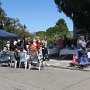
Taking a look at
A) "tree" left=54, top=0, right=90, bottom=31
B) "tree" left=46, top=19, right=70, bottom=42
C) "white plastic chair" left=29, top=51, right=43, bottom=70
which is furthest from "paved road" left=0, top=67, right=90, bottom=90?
"tree" left=46, top=19, right=70, bottom=42

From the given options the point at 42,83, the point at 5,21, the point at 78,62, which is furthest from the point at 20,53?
the point at 5,21

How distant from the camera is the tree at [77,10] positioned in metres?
27.5

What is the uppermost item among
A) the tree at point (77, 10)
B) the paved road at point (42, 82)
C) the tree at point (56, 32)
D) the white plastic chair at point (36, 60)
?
the tree at point (56, 32)

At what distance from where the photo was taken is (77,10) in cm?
2820

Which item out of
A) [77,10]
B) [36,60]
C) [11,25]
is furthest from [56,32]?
[36,60]

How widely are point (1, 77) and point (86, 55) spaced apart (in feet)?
20.8

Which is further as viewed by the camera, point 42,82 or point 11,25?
point 11,25

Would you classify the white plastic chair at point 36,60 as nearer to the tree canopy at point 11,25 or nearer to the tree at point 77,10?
the tree at point 77,10

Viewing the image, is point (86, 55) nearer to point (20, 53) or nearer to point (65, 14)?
point (20, 53)

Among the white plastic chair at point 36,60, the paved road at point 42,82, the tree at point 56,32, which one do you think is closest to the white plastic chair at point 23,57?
the white plastic chair at point 36,60

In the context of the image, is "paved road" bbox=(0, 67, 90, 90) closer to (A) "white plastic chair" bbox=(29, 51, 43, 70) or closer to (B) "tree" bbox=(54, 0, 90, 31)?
(A) "white plastic chair" bbox=(29, 51, 43, 70)

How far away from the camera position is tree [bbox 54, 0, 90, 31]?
27472 mm

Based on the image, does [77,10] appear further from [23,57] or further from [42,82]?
[42,82]

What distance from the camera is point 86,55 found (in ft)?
65.4
